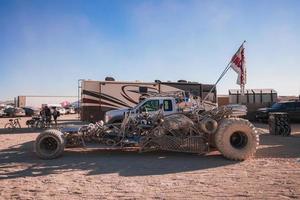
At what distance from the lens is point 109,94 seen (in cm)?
2291

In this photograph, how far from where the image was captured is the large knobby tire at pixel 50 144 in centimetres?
1054

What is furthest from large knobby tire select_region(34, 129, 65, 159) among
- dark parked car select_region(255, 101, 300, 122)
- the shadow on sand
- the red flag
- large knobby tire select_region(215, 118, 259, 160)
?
dark parked car select_region(255, 101, 300, 122)

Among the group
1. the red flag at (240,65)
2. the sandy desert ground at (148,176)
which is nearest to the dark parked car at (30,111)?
the sandy desert ground at (148,176)

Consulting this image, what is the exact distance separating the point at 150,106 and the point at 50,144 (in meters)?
4.54

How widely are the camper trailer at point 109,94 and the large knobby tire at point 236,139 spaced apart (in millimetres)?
11944

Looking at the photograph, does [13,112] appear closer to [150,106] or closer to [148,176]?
[150,106]

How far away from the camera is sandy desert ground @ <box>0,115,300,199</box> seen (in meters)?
6.52

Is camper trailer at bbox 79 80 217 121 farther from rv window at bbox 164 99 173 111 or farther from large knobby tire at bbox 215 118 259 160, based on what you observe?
large knobby tire at bbox 215 118 259 160

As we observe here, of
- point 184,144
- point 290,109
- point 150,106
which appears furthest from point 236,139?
point 290,109

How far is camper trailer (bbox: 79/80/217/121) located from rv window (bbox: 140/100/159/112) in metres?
8.16

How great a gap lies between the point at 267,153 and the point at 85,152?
19.8 ft

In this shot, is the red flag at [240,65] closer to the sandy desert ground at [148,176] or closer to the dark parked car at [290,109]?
the sandy desert ground at [148,176]

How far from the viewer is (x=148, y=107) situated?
14.0 metres

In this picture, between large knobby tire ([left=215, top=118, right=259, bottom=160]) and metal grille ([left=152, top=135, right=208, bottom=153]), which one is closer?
large knobby tire ([left=215, top=118, right=259, bottom=160])
